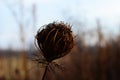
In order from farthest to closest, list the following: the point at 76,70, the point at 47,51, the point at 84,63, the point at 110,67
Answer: the point at 110,67 → the point at 76,70 → the point at 84,63 → the point at 47,51

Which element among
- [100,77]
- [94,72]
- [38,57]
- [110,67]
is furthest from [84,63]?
[38,57]

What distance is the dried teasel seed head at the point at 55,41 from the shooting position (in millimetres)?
2199

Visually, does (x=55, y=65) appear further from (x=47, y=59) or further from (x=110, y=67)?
(x=110, y=67)

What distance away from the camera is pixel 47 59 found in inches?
86.8

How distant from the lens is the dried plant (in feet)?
7.22

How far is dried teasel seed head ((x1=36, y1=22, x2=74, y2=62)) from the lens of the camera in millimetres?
2199

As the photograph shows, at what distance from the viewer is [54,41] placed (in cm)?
221

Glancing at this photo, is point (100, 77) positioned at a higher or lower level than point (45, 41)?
higher

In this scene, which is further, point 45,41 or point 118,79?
point 118,79

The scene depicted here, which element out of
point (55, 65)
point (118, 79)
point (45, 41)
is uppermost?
point (118, 79)

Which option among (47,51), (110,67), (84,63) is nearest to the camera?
(47,51)

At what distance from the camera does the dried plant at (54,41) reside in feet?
7.22

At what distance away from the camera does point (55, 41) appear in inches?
87.0

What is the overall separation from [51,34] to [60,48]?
0.10m
